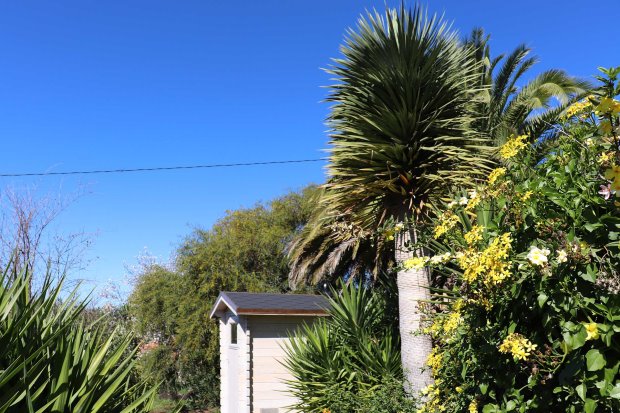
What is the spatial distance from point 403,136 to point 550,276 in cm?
502

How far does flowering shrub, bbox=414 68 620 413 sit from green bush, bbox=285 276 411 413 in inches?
191

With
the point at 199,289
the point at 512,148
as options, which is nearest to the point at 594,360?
the point at 512,148

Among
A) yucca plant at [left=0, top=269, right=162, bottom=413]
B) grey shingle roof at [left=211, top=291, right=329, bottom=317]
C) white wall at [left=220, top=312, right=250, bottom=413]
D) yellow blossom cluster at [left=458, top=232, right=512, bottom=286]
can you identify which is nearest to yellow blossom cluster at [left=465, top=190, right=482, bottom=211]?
yellow blossom cluster at [left=458, top=232, right=512, bottom=286]

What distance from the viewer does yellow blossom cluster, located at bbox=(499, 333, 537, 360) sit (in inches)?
99.7

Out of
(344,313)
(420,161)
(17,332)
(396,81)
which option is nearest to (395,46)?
(396,81)

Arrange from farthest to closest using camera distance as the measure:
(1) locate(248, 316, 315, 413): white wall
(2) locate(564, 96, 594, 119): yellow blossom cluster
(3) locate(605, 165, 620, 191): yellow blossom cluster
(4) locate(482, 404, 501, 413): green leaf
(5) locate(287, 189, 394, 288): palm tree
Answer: (1) locate(248, 316, 315, 413): white wall, (5) locate(287, 189, 394, 288): palm tree, (2) locate(564, 96, 594, 119): yellow blossom cluster, (4) locate(482, 404, 501, 413): green leaf, (3) locate(605, 165, 620, 191): yellow blossom cluster

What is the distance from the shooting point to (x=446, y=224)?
3.42m

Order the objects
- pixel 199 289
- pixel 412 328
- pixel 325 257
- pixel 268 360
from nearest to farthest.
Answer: pixel 412 328 → pixel 325 257 → pixel 268 360 → pixel 199 289

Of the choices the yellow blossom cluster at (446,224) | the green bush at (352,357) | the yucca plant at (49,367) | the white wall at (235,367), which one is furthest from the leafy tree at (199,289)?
the yellow blossom cluster at (446,224)

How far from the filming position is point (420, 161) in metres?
7.49

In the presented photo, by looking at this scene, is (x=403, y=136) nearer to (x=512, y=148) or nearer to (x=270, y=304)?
(x=512, y=148)

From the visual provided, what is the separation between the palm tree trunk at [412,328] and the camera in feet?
23.5

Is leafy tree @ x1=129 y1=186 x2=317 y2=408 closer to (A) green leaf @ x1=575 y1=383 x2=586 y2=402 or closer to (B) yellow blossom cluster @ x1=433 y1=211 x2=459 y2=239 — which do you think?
(B) yellow blossom cluster @ x1=433 y1=211 x2=459 y2=239

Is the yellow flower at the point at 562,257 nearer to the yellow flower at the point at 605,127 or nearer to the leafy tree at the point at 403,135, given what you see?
the yellow flower at the point at 605,127
